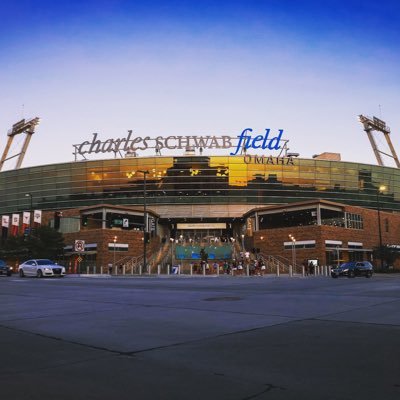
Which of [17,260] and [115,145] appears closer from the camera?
[17,260]

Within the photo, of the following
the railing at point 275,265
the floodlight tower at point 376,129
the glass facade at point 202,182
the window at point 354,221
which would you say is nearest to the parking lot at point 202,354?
the railing at point 275,265

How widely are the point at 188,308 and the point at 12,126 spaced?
132 meters

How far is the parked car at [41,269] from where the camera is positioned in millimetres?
38500

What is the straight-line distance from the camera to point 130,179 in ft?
282

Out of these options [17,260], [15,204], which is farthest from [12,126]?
[17,260]

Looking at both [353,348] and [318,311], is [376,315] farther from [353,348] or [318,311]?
[353,348]

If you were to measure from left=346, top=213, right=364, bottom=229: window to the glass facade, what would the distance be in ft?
59.1

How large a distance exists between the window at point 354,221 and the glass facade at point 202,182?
18018 mm

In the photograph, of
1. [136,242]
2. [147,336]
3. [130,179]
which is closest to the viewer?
[147,336]

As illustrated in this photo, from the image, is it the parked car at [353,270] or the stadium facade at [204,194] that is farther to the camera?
the stadium facade at [204,194]

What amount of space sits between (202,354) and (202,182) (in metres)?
79.2

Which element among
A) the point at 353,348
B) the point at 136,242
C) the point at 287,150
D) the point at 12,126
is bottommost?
the point at 353,348

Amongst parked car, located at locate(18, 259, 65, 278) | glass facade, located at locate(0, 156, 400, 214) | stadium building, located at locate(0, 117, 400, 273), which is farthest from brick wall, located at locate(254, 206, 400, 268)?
parked car, located at locate(18, 259, 65, 278)

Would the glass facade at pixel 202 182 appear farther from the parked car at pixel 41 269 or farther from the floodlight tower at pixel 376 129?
the parked car at pixel 41 269
